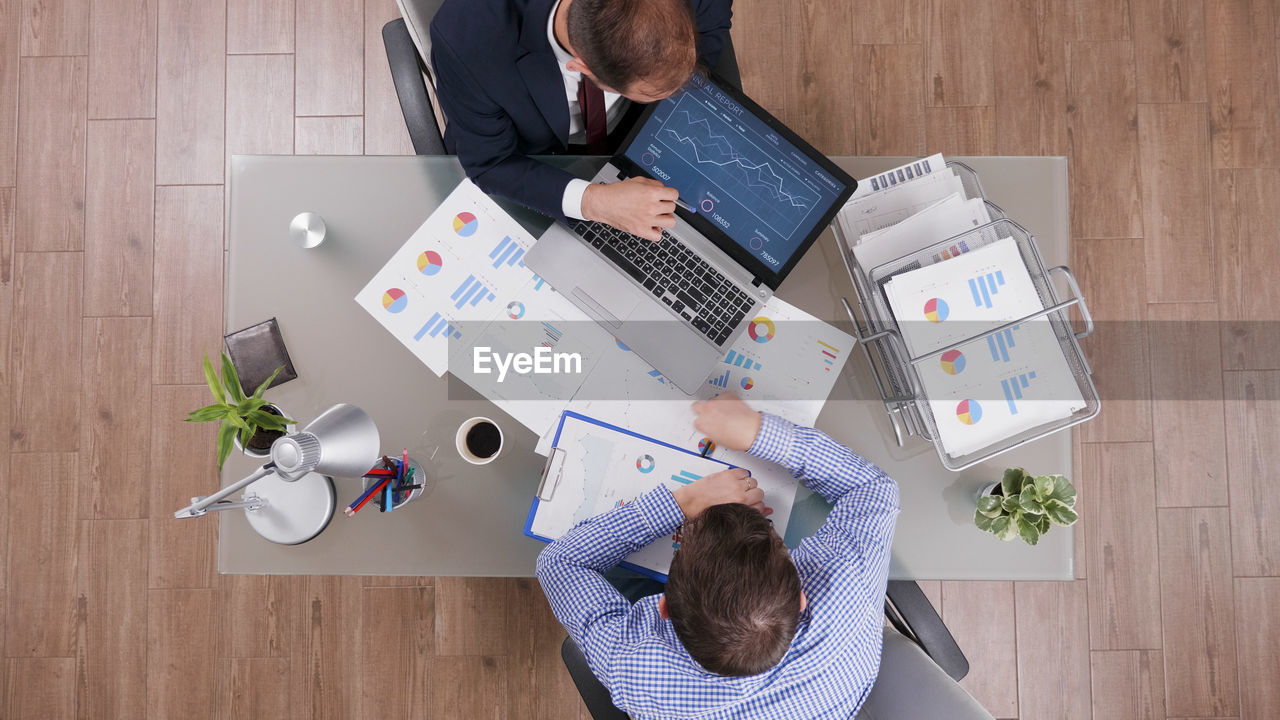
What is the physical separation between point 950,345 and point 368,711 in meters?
1.83

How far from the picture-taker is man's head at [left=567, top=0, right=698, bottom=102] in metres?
1.01

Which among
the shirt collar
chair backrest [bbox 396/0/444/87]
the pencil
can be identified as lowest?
the pencil

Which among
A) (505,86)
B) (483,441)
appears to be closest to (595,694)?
(483,441)

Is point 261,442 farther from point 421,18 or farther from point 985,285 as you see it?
point 985,285

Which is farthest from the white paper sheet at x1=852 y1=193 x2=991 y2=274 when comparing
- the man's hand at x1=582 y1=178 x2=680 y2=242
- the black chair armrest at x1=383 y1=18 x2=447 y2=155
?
the black chair armrest at x1=383 y1=18 x2=447 y2=155

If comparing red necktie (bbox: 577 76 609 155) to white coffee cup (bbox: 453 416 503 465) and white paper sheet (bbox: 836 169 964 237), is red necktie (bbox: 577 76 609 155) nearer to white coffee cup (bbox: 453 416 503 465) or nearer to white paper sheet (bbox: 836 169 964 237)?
white paper sheet (bbox: 836 169 964 237)

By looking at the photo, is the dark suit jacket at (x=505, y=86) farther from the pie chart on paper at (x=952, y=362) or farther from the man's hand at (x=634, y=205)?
the pie chart on paper at (x=952, y=362)

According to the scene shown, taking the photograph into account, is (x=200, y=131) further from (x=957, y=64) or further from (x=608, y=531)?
(x=957, y=64)

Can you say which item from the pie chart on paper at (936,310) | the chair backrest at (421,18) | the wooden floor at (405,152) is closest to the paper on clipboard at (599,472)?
the pie chart on paper at (936,310)

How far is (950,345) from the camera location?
45.0 inches

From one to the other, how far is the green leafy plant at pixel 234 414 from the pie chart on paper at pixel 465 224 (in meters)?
0.39

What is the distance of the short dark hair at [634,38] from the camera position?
39.6 inches

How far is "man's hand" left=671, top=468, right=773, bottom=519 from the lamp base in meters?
0.60

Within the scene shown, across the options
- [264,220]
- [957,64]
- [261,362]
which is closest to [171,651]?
[261,362]
